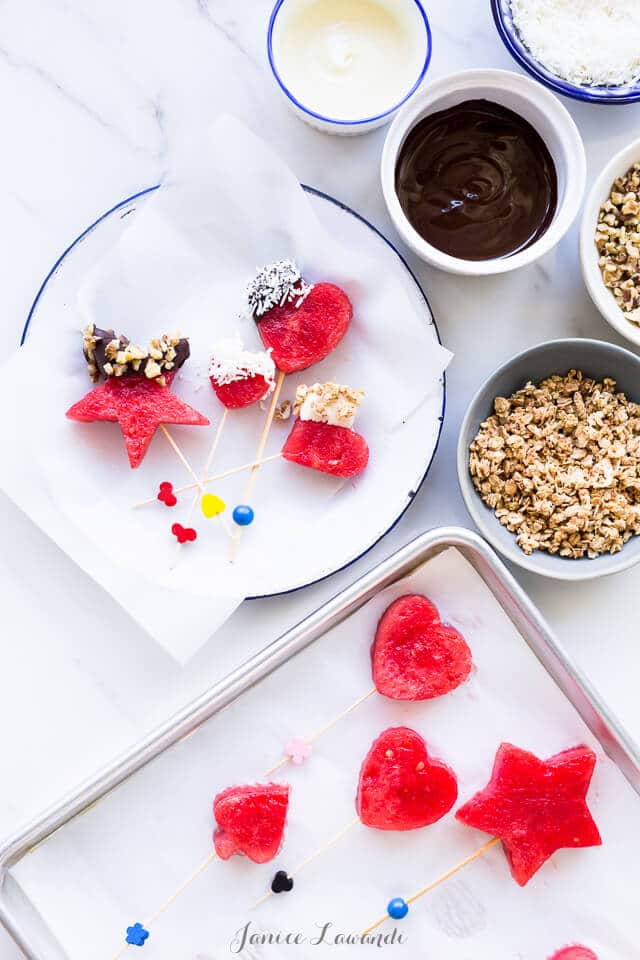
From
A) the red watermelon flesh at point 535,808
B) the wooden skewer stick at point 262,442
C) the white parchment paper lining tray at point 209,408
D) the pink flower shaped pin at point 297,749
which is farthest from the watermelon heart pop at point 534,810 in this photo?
the wooden skewer stick at point 262,442

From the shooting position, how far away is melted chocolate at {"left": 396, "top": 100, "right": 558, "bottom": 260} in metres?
1.53

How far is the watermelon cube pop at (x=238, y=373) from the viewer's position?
5.00ft

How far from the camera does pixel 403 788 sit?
1.52 m

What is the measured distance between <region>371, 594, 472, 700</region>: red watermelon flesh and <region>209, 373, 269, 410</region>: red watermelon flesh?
1.49 feet

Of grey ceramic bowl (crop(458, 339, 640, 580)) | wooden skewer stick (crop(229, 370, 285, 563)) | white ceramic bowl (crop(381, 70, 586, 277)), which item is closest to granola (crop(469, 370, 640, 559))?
grey ceramic bowl (crop(458, 339, 640, 580))

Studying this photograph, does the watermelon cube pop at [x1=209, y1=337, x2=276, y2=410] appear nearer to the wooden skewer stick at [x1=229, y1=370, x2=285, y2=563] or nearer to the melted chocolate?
the wooden skewer stick at [x1=229, y1=370, x2=285, y2=563]

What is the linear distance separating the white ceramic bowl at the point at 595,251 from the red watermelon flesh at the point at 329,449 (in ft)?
1.59

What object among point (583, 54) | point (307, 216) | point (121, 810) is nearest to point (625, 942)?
point (121, 810)

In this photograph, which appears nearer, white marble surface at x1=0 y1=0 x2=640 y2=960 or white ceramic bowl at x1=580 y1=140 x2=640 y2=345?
white ceramic bowl at x1=580 y1=140 x2=640 y2=345

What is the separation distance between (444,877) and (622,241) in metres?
1.18

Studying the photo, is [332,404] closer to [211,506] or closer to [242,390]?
[242,390]

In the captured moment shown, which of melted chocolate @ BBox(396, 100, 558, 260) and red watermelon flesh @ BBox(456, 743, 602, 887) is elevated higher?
melted chocolate @ BBox(396, 100, 558, 260)

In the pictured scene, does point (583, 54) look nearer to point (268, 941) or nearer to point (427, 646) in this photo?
point (427, 646)

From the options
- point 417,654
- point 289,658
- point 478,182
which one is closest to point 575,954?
point 417,654
